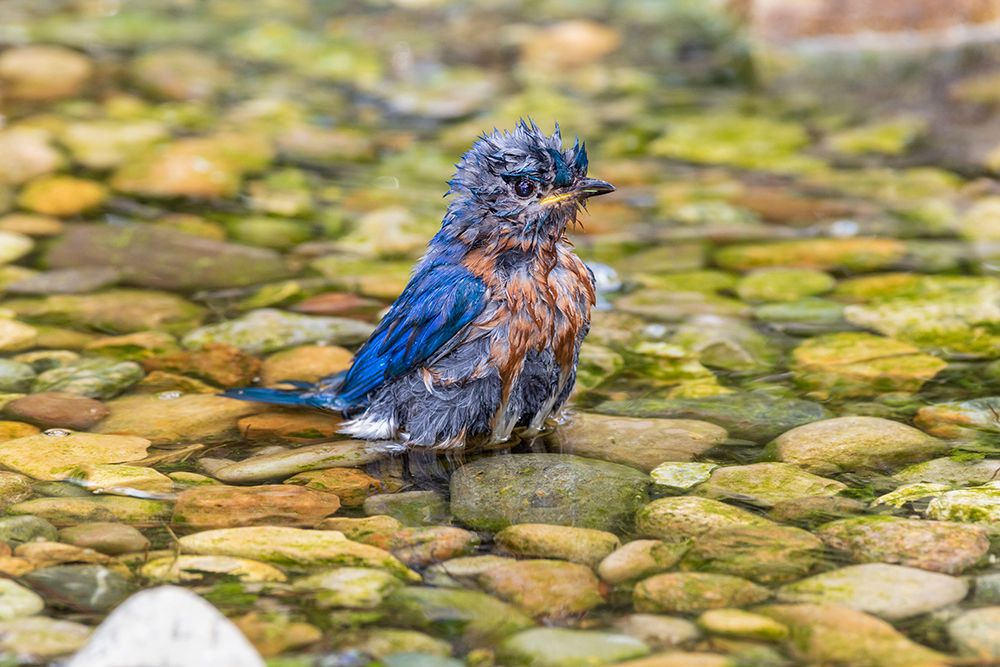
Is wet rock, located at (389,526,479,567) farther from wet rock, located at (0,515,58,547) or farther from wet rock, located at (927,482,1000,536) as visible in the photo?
wet rock, located at (927,482,1000,536)

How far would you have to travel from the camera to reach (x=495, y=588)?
11.1ft

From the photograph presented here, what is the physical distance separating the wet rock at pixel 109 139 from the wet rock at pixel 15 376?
259cm

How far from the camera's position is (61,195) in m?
6.86

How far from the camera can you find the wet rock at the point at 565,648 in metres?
2.96

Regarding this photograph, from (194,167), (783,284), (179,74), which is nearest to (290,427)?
(783,284)

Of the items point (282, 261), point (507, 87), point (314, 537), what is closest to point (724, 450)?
point (314, 537)

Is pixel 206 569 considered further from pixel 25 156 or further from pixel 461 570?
pixel 25 156

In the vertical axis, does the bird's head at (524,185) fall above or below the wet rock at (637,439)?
above

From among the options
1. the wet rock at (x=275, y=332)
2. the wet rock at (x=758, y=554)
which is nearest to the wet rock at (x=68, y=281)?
the wet rock at (x=275, y=332)

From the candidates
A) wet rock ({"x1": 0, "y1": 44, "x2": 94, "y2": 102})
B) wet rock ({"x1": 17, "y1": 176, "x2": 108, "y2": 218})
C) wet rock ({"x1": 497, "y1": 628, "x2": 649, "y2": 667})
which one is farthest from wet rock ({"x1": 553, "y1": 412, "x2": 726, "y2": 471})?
wet rock ({"x1": 0, "y1": 44, "x2": 94, "y2": 102})

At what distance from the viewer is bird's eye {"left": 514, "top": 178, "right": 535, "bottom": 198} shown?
13.9 feet

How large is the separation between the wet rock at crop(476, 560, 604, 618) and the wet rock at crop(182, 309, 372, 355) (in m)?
2.11

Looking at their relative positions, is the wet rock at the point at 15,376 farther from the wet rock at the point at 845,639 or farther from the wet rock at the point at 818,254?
the wet rock at the point at 818,254

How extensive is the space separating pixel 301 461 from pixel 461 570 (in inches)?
38.8
